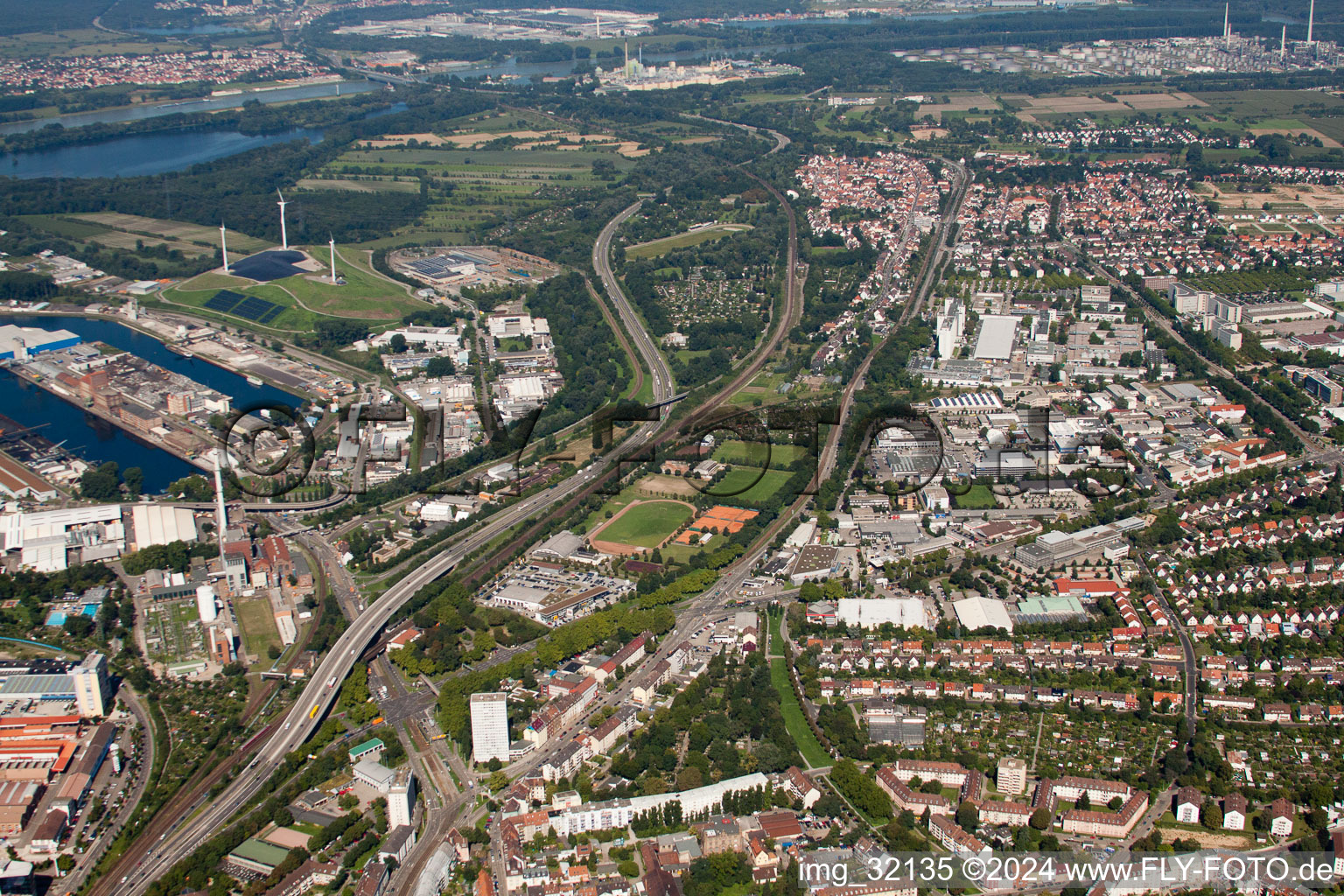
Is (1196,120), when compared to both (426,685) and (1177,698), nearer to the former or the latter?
(1177,698)

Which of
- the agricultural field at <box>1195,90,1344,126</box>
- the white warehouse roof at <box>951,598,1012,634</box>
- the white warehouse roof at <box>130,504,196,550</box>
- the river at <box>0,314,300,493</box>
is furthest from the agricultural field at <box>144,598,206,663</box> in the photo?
the agricultural field at <box>1195,90,1344,126</box>

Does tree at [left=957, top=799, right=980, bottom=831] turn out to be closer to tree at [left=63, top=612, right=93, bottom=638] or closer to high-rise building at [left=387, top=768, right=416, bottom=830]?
high-rise building at [left=387, top=768, right=416, bottom=830]

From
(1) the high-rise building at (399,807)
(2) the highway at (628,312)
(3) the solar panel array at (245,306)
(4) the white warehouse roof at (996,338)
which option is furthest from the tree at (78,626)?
(4) the white warehouse roof at (996,338)

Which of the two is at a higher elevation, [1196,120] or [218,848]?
[1196,120]

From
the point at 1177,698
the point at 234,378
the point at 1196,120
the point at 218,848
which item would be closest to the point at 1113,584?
the point at 1177,698

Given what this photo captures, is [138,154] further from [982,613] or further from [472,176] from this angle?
[982,613]

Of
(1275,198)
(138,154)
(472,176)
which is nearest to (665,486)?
(1275,198)
